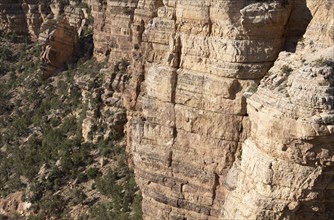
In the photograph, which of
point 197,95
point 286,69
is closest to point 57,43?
point 197,95

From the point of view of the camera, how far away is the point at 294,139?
15.4 m

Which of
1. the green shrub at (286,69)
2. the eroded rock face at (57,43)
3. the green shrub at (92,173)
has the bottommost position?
the green shrub at (92,173)

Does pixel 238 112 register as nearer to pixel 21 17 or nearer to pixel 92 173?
pixel 92 173

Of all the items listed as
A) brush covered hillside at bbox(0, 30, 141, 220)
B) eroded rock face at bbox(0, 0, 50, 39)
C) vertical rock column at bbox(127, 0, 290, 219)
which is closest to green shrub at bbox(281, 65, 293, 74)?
vertical rock column at bbox(127, 0, 290, 219)

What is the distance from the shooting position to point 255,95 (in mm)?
16344

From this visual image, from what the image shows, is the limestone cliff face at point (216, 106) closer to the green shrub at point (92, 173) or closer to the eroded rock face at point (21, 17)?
the green shrub at point (92, 173)

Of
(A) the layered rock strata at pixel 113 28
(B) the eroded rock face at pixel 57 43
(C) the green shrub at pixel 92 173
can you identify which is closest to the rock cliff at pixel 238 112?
(C) the green shrub at pixel 92 173

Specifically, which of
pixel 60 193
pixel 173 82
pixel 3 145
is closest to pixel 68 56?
pixel 3 145

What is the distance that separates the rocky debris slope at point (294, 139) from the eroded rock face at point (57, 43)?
34.2 meters

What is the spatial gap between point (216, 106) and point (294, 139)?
13.5ft

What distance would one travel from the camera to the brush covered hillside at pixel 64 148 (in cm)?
3409

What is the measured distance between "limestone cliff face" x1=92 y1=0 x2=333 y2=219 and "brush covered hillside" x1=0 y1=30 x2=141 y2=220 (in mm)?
8493

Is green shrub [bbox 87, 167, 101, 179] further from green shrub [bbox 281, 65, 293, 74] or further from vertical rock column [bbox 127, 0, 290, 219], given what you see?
green shrub [bbox 281, 65, 293, 74]

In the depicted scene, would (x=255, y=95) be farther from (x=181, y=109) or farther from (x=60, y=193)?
(x=60, y=193)
